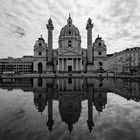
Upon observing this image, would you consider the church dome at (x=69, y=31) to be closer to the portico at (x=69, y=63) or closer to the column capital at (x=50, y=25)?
the column capital at (x=50, y=25)

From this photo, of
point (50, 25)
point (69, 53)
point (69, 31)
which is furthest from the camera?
point (69, 31)

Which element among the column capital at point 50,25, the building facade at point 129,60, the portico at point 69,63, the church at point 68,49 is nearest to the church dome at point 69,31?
the church at point 68,49

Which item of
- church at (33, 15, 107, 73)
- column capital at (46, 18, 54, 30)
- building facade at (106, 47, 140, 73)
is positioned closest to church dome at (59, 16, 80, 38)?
church at (33, 15, 107, 73)

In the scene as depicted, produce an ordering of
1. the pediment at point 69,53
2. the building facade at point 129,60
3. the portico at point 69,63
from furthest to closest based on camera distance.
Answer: the building facade at point 129,60, the portico at point 69,63, the pediment at point 69,53

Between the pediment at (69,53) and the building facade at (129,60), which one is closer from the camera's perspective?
the pediment at (69,53)

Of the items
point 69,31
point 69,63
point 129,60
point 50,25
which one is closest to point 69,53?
point 69,63

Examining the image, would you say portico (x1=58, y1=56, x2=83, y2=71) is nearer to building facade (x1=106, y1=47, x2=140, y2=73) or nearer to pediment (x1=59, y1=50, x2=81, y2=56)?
pediment (x1=59, y1=50, x2=81, y2=56)

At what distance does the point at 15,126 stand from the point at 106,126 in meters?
4.08

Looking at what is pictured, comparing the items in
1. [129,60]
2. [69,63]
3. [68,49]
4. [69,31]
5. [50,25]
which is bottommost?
[69,63]

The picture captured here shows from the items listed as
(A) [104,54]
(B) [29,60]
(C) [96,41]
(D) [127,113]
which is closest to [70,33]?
(C) [96,41]

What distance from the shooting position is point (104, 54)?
2992 inches

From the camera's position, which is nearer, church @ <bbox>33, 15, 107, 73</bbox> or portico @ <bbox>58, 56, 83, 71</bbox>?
portico @ <bbox>58, 56, 83, 71</bbox>

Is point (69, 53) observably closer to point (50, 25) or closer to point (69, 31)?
point (69, 31)

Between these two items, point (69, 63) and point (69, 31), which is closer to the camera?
point (69, 63)
